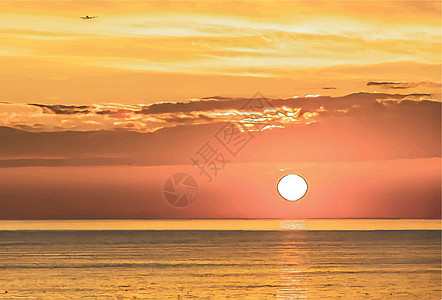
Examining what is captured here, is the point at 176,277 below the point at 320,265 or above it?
below

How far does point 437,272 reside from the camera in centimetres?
4250

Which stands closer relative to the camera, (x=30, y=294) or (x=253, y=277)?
(x=30, y=294)

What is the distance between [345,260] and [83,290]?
69.3 feet

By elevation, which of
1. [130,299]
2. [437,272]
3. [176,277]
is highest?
[437,272]

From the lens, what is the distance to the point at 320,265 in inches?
1843

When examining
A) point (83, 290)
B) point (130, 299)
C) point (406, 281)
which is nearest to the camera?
point (130, 299)

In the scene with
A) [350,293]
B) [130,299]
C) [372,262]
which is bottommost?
[130,299]

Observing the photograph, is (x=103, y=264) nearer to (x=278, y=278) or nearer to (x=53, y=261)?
(x=53, y=261)

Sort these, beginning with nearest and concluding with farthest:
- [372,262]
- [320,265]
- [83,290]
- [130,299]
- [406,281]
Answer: [130,299]
[83,290]
[406,281]
[320,265]
[372,262]

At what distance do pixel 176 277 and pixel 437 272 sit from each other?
480 inches

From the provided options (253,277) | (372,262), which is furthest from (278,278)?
(372,262)

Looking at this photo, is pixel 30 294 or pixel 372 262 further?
pixel 372 262

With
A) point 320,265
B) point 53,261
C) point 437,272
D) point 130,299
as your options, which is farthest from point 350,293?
point 53,261

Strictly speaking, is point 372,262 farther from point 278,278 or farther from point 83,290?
point 83,290
